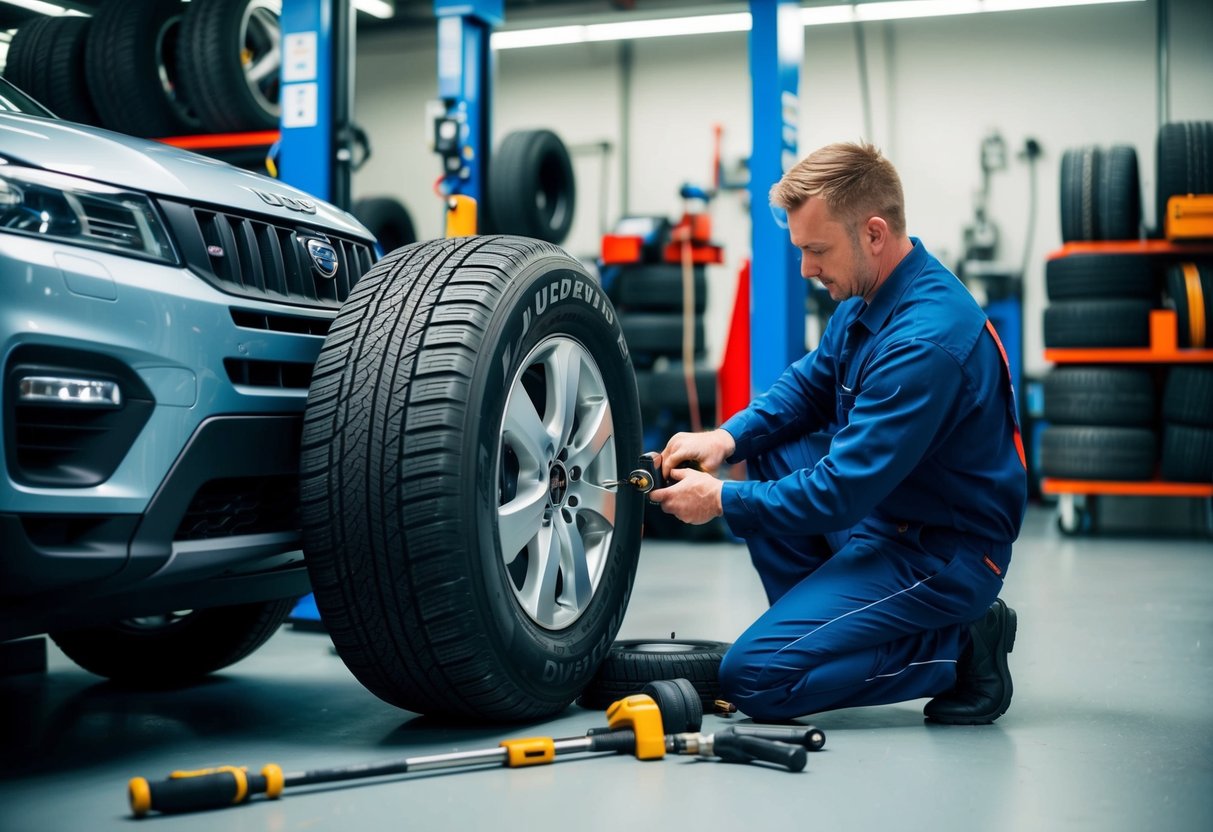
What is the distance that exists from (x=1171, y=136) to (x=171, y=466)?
6.17 meters

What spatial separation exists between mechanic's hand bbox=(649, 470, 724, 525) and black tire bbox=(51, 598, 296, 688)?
960mm

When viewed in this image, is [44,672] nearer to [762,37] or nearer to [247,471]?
[247,471]

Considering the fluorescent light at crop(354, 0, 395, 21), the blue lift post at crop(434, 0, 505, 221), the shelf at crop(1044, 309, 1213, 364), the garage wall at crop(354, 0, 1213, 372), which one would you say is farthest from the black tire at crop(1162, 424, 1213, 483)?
the fluorescent light at crop(354, 0, 395, 21)

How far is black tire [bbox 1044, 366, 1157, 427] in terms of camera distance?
21.4 feet

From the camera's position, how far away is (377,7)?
1066cm

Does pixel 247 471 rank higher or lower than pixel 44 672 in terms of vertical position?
higher

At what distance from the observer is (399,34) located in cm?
1129

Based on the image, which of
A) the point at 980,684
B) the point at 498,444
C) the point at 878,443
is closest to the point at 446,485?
the point at 498,444

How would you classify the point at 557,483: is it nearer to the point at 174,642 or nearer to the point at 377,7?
the point at 174,642

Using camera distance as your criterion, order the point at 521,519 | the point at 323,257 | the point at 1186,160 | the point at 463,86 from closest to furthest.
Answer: the point at 521,519, the point at 323,257, the point at 463,86, the point at 1186,160

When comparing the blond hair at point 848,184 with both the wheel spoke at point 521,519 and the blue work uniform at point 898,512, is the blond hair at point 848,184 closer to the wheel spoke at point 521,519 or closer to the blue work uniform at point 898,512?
the blue work uniform at point 898,512

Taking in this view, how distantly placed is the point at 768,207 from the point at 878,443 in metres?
3.54

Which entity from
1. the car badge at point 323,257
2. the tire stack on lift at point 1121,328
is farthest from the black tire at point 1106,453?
the car badge at point 323,257

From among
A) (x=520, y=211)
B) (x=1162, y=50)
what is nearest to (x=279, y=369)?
(x=520, y=211)
